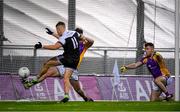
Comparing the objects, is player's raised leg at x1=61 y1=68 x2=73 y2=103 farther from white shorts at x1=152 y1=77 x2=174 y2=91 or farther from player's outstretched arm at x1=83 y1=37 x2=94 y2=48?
white shorts at x1=152 y1=77 x2=174 y2=91

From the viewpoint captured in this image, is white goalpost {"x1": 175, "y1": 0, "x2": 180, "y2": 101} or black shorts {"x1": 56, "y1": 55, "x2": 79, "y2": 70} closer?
black shorts {"x1": 56, "y1": 55, "x2": 79, "y2": 70}

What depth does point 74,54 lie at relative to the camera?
51.8 feet

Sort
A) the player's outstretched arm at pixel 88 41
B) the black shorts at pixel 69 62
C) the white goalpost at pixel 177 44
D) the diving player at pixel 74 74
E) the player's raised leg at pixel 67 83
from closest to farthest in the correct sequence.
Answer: the player's raised leg at pixel 67 83 < the black shorts at pixel 69 62 < the diving player at pixel 74 74 < the player's outstretched arm at pixel 88 41 < the white goalpost at pixel 177 44

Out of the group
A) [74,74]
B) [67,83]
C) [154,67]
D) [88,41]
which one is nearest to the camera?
[67,83]

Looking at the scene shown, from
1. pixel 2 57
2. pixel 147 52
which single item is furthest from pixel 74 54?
pixel 2 57

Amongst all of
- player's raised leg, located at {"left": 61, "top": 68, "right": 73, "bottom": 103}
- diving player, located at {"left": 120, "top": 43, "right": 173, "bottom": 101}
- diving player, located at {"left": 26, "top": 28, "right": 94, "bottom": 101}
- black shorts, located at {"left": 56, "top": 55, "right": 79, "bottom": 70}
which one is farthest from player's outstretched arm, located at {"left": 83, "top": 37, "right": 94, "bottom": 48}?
player's raised leg, located at {"left": 61, "top": 68, "right": 73, "bottom": 103}

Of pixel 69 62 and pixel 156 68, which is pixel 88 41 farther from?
pixel 156 68

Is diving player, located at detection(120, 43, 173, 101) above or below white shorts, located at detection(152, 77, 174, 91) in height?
above

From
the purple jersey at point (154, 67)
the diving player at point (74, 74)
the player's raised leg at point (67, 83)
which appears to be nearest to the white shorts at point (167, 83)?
the purple jersey at point (154, 67)

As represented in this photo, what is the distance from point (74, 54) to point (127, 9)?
15.6 ft

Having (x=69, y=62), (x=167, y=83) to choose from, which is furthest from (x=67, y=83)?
(x=167, y=83)

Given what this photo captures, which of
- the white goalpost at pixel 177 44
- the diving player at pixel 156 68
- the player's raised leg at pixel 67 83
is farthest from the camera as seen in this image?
the diving player at pixel 156 68

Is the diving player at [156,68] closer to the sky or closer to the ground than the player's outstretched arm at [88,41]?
closer to the ground

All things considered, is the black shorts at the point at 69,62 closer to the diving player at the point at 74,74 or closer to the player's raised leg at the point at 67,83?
the player's raised leg at the point at 67,83
